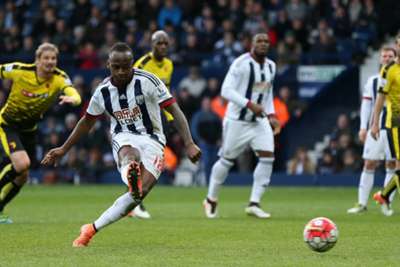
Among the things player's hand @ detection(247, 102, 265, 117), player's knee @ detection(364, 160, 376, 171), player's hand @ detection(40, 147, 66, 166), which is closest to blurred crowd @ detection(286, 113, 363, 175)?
player's knee @ detection(364, 160, 376, 171)

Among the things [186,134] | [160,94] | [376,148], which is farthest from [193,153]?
[376,148]

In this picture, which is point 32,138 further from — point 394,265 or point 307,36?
point 307,36

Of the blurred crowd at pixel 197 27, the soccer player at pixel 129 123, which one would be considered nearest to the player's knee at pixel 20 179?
the soccer player at pixel 129 123

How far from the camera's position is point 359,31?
85.9ft

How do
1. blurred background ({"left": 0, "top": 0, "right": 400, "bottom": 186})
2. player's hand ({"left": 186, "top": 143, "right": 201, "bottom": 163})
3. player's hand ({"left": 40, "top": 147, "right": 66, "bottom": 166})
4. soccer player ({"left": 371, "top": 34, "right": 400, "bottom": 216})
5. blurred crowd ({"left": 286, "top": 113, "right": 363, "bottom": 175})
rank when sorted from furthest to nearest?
blurred background ({"left": 0, "top": 0, "right": 400, "bottom": 186})
blurred crowd ({"left": 286, "top": 113, "right": 363, "bottom": 175})
soccer player ({"left": 371, "top": 34, "right": 400, "bottom": 216})
player's hand ({"left": 40, "top": 147, "right": 66, "bottom": 166})
player's hand ({"left": 186, "top": 143, "right": 201, "bottom": 163})

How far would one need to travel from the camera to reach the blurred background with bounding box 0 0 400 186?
85.6ft

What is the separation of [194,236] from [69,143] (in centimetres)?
194

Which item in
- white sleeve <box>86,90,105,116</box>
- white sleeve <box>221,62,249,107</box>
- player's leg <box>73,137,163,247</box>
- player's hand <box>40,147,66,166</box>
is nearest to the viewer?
player's leg <box>73,137,163,247</box>

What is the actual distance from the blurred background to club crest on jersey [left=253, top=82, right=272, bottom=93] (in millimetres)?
9511

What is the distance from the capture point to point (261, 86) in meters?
15.7

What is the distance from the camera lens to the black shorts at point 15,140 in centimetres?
1459

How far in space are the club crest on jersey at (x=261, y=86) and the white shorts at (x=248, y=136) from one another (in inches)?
18.1

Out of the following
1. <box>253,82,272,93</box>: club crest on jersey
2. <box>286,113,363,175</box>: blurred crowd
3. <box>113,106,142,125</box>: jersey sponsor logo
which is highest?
<box>253,82,272,93</box>: club crest on jersey

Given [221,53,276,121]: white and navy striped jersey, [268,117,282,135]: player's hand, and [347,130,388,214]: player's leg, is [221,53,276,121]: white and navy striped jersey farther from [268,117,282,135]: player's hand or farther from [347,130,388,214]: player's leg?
[347,130,388,214]: player's leg
